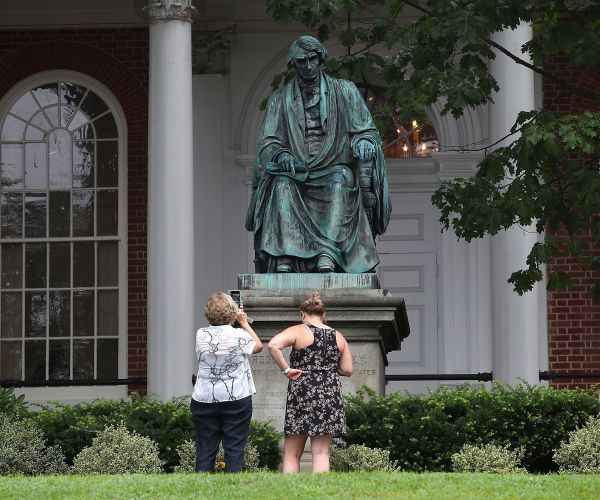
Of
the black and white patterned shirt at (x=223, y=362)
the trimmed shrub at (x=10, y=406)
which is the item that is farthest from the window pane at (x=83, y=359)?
the black and white patterned shirt at (x=223, y=362)

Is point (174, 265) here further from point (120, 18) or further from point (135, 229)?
point (120, 18)

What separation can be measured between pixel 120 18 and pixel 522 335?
283 inches

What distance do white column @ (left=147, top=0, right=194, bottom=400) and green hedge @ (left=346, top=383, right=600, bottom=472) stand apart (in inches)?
224

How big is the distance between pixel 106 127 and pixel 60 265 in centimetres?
184

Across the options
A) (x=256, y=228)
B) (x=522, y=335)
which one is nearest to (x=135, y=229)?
(x=522, y=335)

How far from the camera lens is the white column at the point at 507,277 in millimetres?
17672

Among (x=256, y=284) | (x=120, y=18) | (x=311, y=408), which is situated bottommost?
(x=311, y=408)

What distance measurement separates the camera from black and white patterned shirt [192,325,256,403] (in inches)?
402

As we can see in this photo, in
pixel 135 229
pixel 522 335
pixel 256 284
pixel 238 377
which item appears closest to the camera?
pixel 238 377

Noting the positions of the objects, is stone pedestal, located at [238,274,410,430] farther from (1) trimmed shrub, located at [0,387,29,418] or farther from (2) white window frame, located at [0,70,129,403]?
(2) white window frame, located at [0,70,129,403]

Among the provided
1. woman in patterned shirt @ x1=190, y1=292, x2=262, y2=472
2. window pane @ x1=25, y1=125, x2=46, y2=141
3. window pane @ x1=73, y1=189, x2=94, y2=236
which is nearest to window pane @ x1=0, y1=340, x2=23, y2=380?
window pane @ x1=73, y1=189, x2=94, y2=236

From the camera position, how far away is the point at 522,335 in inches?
698

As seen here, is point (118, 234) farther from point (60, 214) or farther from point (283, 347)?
point (283, 347)

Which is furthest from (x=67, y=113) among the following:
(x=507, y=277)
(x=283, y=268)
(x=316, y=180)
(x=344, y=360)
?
(x=344, y=360)
